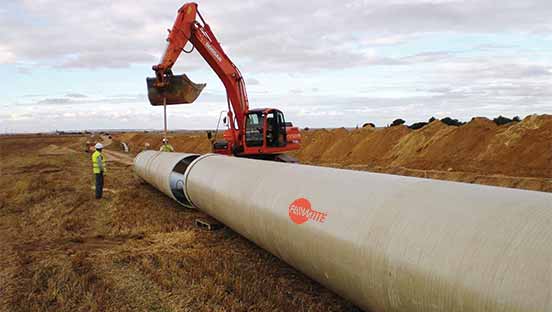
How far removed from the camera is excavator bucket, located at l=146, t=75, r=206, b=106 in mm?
12820

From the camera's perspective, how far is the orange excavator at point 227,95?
12234mm

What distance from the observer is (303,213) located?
13.1 feet

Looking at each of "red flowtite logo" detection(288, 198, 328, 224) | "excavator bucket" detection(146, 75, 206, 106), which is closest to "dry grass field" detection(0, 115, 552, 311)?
"red flowtite logo" detection(288, 198, 328, 224)

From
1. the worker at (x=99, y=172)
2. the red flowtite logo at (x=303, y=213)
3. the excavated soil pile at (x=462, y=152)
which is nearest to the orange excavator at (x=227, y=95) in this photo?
the worker at (x=99, y=172)

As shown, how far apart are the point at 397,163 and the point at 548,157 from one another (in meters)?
6.38

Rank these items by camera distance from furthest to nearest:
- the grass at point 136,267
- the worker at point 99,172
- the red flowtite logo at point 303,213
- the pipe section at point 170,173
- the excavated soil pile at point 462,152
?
the excavated soil pile at point 462,152, the worker at point 99,172, the pipe section at point 170,173, the grass at point 136,267, the red flowtite logo at point 303,213

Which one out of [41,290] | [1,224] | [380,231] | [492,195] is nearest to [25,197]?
[1,224]

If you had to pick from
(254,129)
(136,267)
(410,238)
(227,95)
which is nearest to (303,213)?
(410,238)

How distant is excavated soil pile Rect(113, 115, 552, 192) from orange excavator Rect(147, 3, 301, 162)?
6551 millimetres

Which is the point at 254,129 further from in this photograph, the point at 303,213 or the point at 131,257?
the point at 303,213

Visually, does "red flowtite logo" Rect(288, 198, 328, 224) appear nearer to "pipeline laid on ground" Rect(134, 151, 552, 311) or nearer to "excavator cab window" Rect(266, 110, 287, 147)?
"pipeline laid on ground" Rect(134, 151, 552, 311)

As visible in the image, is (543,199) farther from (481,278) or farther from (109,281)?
(109,281)

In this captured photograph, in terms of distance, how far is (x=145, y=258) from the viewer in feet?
18.6

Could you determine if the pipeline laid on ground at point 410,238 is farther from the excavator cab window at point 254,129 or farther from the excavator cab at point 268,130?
the excavator cab window at point 254,129
